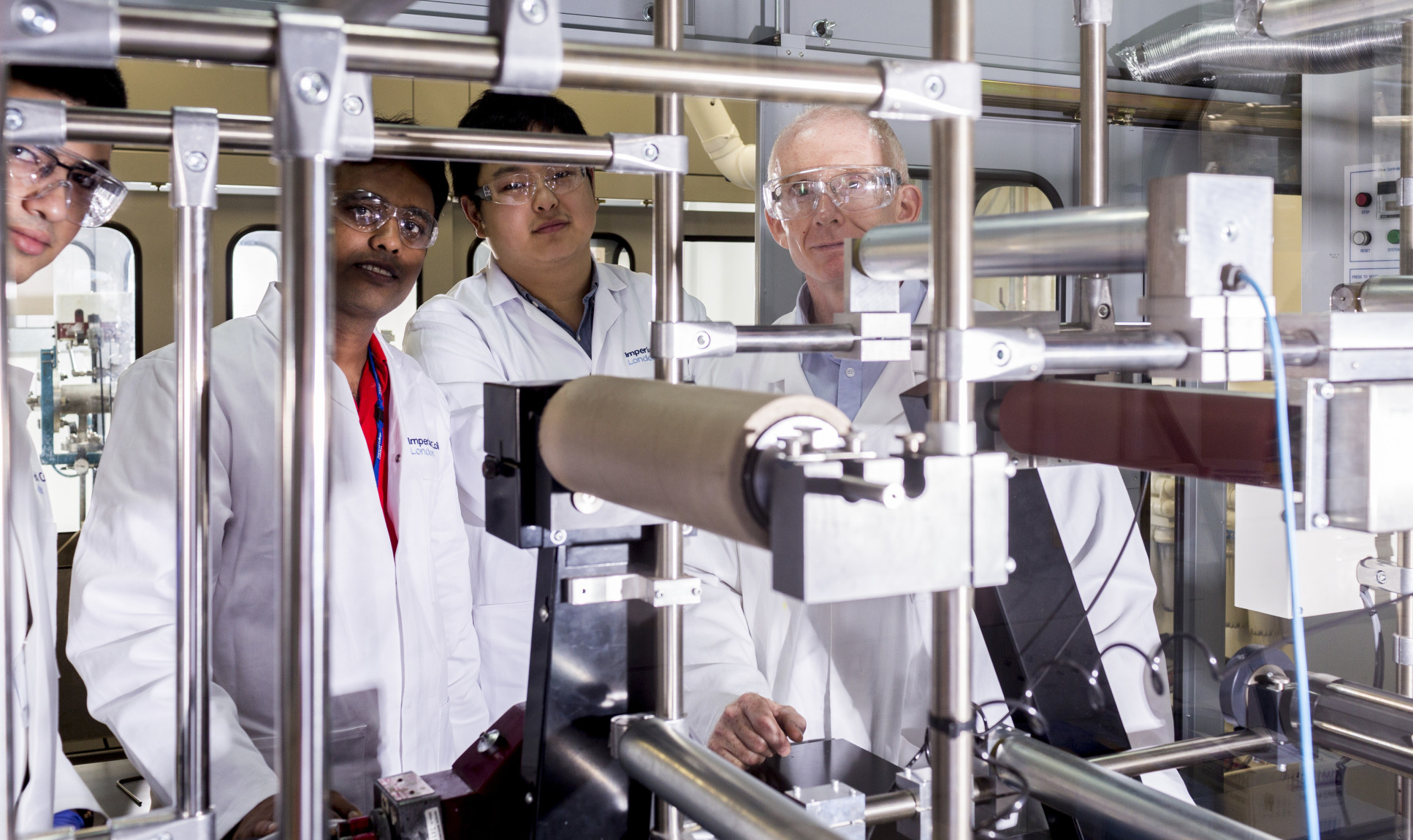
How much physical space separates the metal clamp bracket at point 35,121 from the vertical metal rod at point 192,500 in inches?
4.1

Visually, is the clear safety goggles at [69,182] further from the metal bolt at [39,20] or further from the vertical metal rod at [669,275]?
the metal bolt at [39,20]

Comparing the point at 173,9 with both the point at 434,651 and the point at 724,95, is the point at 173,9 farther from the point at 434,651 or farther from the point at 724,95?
the point at 434,651

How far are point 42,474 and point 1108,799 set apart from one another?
144cm

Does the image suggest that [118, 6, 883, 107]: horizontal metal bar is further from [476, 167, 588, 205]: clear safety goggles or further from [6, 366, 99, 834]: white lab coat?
[476, 167, 588, 205]: clear safety goggles

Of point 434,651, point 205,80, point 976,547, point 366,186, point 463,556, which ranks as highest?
point 205,80

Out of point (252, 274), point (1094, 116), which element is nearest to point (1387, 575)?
point (1094, 116)

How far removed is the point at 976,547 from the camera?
701 mm

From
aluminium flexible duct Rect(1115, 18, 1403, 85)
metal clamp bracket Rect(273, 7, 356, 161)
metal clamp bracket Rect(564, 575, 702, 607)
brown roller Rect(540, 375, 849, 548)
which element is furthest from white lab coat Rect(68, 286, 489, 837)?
aluminium flexible duct Rect(1115, 18, 1403, 85)

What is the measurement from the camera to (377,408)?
1945 mm

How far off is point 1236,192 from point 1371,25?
2277 millimetres

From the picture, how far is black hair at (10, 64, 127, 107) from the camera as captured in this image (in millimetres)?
1424

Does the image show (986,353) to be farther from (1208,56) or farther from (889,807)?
(1208,56)

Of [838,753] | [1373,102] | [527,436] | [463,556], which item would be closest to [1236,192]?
[527,436]

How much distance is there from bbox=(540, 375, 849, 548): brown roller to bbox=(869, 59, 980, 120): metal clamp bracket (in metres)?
0.19
